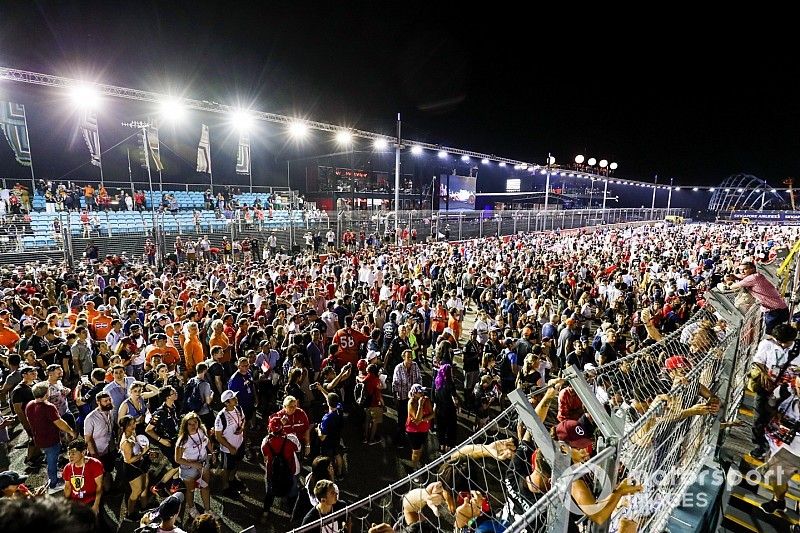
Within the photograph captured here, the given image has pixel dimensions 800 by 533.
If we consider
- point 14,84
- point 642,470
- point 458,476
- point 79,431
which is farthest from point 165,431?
point 14,84

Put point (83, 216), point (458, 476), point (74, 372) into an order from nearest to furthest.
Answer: point (458, 476), point (74, 372), point (83, 216)

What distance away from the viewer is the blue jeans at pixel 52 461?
5.47 m

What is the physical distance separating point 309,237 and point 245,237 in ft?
12.9

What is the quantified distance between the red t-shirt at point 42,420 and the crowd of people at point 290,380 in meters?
0.02

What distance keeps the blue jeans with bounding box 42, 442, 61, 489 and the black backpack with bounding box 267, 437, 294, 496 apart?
9.85ft

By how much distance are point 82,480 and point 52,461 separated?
62.6 inches

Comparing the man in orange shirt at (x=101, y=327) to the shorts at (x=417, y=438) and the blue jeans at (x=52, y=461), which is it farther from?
the shorts at (x=417, y=438)

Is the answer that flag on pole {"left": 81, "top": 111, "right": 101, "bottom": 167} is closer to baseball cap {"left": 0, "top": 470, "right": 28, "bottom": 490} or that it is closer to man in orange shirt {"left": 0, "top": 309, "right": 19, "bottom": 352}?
man in orange shirt {"left": 0, "top": 309, "right": 19, "bottom": 352}

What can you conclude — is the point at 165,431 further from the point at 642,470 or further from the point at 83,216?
the point at 83,216

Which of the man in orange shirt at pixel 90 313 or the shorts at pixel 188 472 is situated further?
the man in orange shirt at pixel 90 313

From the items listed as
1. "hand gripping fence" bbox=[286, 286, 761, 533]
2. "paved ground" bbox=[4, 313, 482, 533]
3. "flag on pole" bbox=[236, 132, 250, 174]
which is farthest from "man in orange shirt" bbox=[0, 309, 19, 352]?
"flag on pole" bbox=[236, 132, 250, 174]

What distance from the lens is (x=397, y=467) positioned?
20.7ft

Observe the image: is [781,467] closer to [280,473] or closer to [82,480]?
[280,473]

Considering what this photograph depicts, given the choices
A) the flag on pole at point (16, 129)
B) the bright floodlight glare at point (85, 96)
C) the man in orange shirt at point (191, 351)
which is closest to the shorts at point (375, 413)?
the man in orange shirt at point (191, 351)
